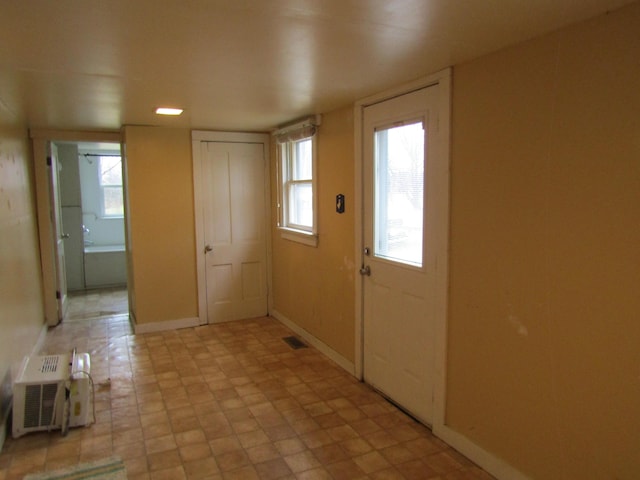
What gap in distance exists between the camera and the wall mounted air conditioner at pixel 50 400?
281 centimetres

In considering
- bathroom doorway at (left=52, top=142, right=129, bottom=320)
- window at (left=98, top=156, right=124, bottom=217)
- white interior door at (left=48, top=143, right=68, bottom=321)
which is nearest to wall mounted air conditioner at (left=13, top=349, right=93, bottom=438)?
white interior door at (left=48, top=143, right=68, bottom=321)

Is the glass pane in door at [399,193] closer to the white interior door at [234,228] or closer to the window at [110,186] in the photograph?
the white interior door at [234,228]

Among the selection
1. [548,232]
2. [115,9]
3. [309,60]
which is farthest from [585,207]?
[115,9]

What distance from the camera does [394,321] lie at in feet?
10.4

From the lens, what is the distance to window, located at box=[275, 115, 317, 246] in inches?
164

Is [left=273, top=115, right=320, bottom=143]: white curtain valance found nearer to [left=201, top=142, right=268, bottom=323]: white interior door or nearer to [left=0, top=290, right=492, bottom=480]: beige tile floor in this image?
[left=201, top=142, right=268, bottom=323]: white interior door

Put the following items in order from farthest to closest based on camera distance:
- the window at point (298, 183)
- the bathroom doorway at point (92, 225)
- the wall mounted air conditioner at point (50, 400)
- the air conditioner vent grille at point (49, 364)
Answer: the bathroom doorway at point (92, 225) < the window at point (298, 183) < the air conditioner vent grille at point (49, 364) < the wall mounted air conditioner at point (50, 400)

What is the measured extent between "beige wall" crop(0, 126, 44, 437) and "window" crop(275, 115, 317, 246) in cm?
228

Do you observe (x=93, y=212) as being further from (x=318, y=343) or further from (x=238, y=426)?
(x=238, y=426)

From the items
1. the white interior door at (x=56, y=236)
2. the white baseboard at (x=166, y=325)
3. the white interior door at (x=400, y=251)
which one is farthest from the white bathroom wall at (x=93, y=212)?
the white interior door at (x=400, y=251)

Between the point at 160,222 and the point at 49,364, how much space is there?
1958mm

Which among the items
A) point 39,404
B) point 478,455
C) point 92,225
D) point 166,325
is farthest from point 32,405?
point 92,225

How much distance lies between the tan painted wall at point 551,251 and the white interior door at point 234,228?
120 inches

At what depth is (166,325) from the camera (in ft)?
16.2
